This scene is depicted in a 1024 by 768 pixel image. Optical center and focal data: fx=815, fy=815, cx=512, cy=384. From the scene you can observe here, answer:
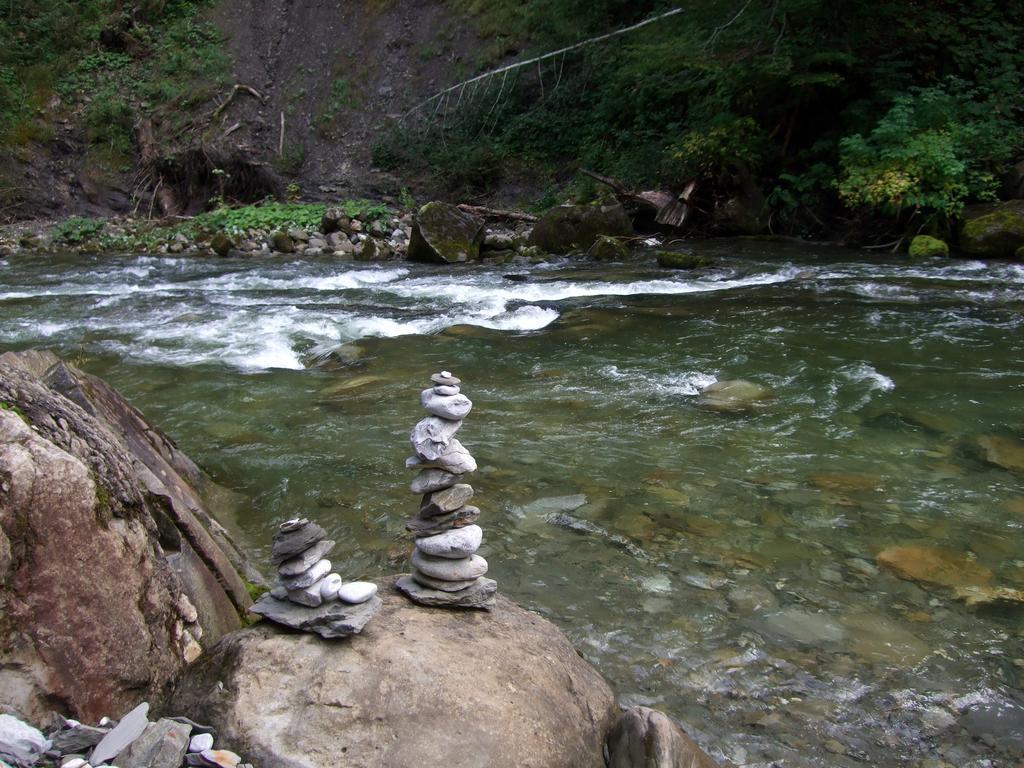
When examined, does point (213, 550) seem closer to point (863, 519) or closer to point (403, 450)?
point (403, 450)

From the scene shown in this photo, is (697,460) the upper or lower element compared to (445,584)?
lower

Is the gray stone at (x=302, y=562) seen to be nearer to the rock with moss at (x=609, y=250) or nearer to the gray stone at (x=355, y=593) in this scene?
the gray stone at (x=355, y=593)

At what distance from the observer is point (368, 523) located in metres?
4.57

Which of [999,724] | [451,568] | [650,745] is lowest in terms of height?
[999,724]

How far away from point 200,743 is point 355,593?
0.68 metres

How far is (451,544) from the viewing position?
3045 millimetres

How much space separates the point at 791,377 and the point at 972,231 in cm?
756

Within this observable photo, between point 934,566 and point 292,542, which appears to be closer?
point 292,542

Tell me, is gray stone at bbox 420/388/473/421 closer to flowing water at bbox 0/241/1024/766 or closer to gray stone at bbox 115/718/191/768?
flowing water at bbox 0/241/1024/766

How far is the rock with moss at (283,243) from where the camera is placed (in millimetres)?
17641

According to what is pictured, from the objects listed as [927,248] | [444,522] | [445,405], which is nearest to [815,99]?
[927,248]

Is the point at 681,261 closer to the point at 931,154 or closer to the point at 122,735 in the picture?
the point at 931,154

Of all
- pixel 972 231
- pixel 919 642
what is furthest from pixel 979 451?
pixel 972 231

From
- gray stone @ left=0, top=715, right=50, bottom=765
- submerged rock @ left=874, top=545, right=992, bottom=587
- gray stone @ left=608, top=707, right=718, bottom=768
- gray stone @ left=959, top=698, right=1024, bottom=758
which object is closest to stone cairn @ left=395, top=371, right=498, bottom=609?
gray stone @ left=608, top=707, right=718, bottom=768
